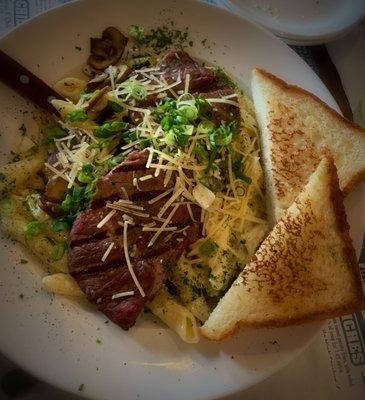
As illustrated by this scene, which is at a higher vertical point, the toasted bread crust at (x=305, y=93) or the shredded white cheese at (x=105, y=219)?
the toasted bread crust at (x=305, y=93)

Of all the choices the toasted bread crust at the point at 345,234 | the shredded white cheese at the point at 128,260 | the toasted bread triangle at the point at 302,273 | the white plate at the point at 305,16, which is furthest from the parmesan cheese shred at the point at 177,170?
the white plate at the point at 305,16

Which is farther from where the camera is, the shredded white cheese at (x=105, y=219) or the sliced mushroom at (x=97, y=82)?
the sliced mushroom at (x=97, y=82)

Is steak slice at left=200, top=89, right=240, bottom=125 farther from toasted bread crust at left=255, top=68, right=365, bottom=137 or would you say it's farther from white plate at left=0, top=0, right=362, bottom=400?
white plate at left=0, top=0, right=362, bottom=400

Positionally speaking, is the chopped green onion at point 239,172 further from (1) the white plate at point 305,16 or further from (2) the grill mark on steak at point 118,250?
(1) the white plate at point 305,16

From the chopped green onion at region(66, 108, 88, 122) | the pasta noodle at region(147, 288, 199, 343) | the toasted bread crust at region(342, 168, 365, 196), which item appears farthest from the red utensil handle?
the toasted bread crust at region(342, 168, 365, 196)

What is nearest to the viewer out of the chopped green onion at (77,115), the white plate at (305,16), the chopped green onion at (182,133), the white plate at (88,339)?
the white plate at (88,339)

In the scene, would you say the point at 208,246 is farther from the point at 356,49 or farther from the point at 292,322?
the point at 356,49
